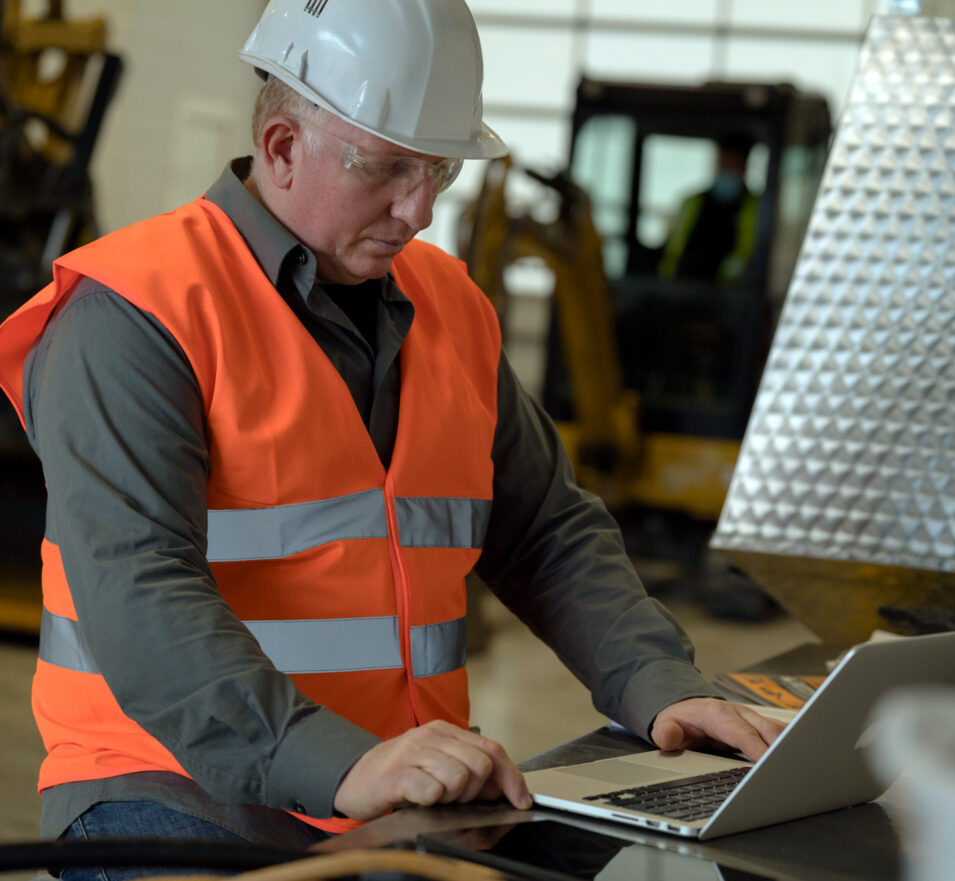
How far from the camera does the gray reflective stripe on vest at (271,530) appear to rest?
1.34 meters

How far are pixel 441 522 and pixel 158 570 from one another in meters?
0.42

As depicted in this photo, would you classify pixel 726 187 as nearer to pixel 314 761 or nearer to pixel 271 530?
pixel 271 530

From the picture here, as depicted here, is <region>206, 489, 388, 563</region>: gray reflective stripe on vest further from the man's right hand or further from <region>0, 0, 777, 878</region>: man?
the man's right hand

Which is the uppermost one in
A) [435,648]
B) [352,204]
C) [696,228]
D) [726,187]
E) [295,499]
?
[352,204]

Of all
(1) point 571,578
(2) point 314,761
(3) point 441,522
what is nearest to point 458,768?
(2) point 314,761

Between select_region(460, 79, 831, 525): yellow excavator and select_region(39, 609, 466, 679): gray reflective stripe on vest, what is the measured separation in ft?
16.1

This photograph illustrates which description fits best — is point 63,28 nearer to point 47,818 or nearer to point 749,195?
point 749,195

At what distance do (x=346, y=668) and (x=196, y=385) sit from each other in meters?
0.36

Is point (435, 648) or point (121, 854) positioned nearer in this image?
point (121, 854)

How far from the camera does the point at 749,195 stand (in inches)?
272

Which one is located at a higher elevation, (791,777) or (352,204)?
(352,204)

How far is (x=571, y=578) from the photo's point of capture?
1631 millimetres

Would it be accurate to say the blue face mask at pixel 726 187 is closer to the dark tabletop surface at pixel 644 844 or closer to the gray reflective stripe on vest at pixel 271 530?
the gray reflective stripe on vest at pixel 271 530

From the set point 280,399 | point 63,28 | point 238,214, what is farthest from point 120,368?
point 63,28
